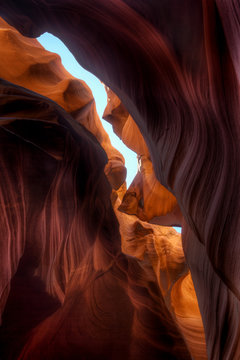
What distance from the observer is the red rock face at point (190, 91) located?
3.31ft

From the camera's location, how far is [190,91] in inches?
45.1

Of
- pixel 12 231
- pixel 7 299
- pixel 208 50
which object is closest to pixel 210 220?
pixel 208 50

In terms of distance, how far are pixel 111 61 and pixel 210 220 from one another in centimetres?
104

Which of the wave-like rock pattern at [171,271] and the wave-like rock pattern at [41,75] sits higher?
the wave-like rock pattern at [41,75]

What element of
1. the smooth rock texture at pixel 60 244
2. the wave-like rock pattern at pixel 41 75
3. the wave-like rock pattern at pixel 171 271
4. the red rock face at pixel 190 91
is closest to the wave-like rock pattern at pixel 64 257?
the smooth rock texture at pixel 60 244

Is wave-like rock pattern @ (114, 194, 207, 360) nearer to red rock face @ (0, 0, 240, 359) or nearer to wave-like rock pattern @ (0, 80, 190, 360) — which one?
wave-like rock pattern @ (0, 80, 190, 360)

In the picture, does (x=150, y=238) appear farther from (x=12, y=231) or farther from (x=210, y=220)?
(x=210, y=220)

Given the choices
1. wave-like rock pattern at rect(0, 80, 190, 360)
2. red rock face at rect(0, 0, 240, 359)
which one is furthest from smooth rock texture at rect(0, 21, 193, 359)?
red rock face at rect(0, 0, 240, 359)

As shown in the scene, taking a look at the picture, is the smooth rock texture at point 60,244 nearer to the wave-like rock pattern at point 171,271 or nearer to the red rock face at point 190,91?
the wave-like rock pattern at point 171,271

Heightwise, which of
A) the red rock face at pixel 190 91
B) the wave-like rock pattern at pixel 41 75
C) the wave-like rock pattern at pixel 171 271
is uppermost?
the wave-like rock pattern at pixel 41 75

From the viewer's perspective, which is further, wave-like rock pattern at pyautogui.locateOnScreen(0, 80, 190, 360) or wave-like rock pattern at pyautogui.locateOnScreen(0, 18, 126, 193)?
wave-like rock pattern at pyautogui.locateOnScreen(0, 18, 126, 193)

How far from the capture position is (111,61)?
1419mm

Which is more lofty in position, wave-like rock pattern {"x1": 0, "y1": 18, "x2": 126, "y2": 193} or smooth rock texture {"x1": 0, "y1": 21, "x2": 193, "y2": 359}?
wave-like rock pattern {"x1": 0, "y1": 18, "x2": 126, "y2": 193}

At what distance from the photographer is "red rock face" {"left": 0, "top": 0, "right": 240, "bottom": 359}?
1010mm
